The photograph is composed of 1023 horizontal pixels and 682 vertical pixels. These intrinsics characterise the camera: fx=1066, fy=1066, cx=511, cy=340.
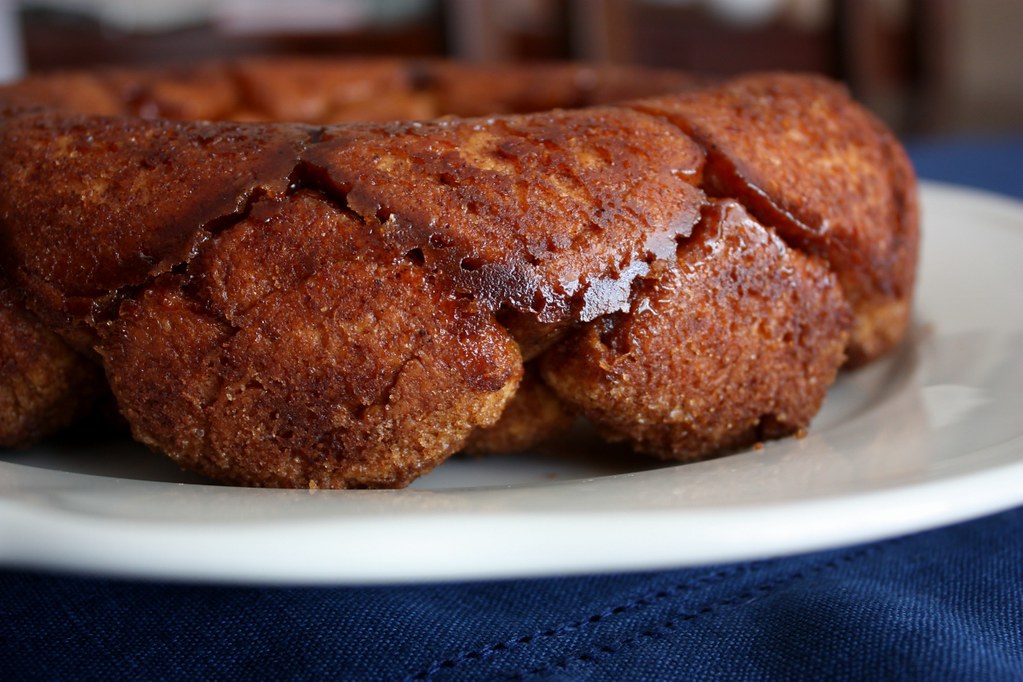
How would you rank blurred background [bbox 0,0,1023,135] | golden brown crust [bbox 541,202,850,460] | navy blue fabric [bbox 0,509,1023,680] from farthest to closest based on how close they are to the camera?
blurred background [bbox 0,0,1023,135] → golden brown crust [bbox 541,202,850,460] → navy blue fabric [bbox 0,509,1023,680]

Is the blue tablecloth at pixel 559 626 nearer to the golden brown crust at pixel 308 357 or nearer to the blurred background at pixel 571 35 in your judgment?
the golden brown crust at pixel 308 357

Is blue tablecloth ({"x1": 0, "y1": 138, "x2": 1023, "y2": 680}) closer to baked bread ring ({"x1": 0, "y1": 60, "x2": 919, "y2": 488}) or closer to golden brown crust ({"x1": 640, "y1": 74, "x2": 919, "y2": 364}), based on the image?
baked bread ring ({"x1": 0, "y1": 60, "x2": 919, "y2": 488})

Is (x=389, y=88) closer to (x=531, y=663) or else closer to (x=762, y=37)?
(x=531, y=663)

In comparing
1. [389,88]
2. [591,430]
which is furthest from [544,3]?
[591,430]

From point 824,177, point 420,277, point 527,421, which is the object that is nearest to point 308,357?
point 420,277

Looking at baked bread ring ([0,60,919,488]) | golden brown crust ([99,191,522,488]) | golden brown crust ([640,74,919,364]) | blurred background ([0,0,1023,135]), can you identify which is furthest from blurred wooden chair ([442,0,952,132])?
golden brown crust ([99,191,522,488])

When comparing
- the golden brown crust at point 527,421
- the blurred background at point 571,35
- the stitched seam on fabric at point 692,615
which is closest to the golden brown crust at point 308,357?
the golden brown crust at point 527,421

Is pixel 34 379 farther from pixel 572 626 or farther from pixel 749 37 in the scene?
pixel 749 37
